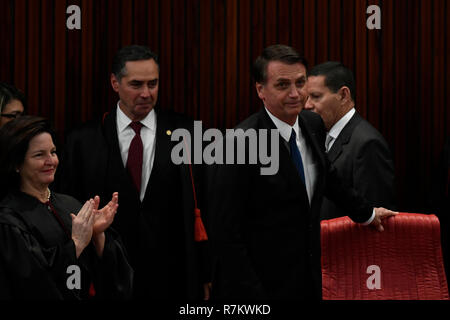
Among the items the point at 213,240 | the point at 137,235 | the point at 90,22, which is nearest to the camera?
the point at 213,240

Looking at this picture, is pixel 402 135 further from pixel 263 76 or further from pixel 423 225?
pixel 263 76

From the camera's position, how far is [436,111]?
482 cm

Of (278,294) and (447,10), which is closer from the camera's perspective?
(278,294)

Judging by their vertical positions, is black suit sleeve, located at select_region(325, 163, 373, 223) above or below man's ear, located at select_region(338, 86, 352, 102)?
below

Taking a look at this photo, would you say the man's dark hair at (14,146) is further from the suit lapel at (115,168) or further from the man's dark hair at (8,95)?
the man's dark hair at (8,95)

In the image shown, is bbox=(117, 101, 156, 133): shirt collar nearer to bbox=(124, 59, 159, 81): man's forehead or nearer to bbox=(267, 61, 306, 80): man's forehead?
bbox=(124, 59, 159, 81): man's forehead

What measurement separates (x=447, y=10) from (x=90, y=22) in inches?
87.3

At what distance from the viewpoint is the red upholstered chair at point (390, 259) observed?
3.44 meters

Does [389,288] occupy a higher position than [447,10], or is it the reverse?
[447,10]

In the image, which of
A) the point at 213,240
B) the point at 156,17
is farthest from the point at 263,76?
Answer: the point at 156,17

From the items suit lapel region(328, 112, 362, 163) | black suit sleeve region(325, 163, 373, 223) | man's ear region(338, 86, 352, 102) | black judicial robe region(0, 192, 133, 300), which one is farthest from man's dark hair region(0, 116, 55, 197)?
man's ear region(338, 86, 352, 102)

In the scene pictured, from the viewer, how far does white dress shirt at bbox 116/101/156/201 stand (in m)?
3.93

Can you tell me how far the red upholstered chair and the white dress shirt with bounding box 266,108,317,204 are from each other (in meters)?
0.32

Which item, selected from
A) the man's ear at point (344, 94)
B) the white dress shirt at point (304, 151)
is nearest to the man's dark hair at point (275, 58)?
the white dress shirt at point (304, 151)
